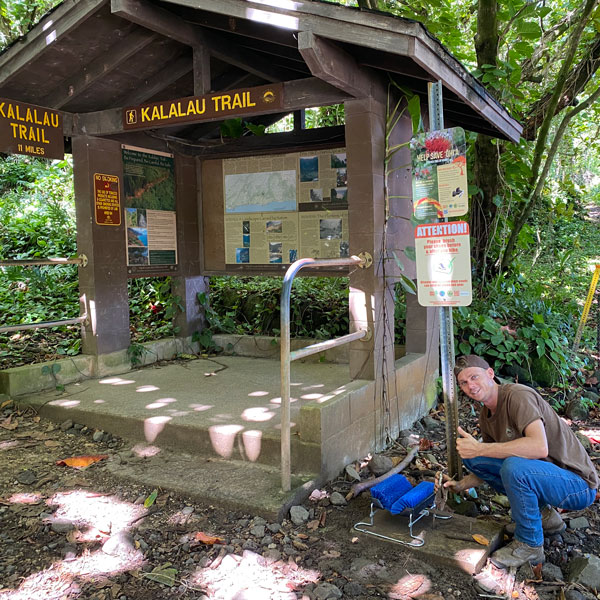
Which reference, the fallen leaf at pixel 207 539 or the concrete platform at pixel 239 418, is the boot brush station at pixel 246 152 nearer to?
the concrete platform at pixel 239 418

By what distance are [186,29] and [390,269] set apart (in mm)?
2925

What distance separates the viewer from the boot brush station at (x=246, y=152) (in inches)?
170

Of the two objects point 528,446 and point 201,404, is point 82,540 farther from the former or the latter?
point 528,446

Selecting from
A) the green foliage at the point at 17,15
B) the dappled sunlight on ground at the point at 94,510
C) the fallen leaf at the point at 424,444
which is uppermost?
the green foliage at the point at 17,15

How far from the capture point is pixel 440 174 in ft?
11.6

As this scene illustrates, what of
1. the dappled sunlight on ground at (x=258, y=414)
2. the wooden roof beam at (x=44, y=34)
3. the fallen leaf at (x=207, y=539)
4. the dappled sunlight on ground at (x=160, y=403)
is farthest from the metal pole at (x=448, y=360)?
the wooden roof beam at (x=44, y=34)

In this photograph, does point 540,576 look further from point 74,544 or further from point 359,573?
point 74,544

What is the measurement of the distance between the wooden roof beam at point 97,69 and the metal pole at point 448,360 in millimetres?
3045

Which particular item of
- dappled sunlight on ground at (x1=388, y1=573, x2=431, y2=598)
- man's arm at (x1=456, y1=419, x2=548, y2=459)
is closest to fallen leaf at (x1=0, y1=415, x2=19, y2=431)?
dappled sunlight on ground at (x1=388, y1=573, x2=431, y2=598)

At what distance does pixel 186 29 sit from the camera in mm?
5258

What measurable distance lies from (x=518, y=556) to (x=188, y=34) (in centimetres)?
497

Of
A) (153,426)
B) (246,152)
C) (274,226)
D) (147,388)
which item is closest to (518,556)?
(153,426)

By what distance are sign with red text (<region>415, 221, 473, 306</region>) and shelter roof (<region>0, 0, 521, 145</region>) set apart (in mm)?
1313

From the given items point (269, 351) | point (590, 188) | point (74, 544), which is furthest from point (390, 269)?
point (590, 188)
